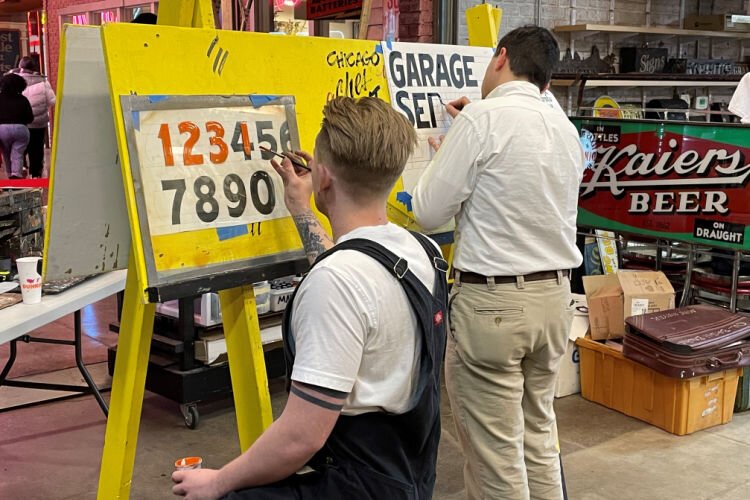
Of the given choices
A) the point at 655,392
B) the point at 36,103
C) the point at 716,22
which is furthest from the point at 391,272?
the point at 36,103

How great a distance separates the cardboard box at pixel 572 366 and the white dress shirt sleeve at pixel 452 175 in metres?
2.11

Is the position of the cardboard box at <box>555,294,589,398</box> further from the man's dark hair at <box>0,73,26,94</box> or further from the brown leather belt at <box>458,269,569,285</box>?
the man's dark hair at <box>0,73,26,94</box>

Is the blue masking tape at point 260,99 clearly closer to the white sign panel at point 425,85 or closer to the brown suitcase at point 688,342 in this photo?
the white sign panel at point 425,85

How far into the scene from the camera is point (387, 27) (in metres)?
6.72

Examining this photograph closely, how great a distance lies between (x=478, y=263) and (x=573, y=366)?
2.17m

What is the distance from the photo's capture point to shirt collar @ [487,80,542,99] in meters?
2.66

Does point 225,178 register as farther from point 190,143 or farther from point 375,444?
point 375,444

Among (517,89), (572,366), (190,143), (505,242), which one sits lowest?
(572,366)

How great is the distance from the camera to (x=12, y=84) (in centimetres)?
1030

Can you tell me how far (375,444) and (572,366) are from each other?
3.09 metres

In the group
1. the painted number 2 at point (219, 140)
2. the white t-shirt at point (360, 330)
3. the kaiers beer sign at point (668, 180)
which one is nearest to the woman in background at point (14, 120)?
the kaiers beer sign at point (668, 180)

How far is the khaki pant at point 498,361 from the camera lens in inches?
102

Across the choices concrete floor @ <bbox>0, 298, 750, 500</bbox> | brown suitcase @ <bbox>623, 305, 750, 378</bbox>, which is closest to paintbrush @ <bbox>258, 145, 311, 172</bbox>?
concrete floor @ <bbox>0, 298, 750, 500</bbox>

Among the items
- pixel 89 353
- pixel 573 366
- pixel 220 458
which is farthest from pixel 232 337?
pixel 89 353
